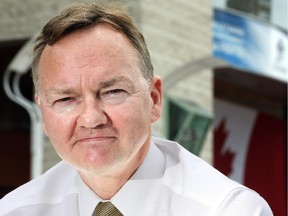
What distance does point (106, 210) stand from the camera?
1808 millimetres

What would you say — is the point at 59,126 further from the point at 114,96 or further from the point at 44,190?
the point at 44,190

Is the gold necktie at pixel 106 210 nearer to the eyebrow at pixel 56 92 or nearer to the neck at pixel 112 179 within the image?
the neck at pixel 112 179

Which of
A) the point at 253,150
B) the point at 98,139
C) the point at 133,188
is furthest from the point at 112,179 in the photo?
the point at 253,150

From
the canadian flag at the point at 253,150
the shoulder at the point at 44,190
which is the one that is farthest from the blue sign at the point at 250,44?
the shoulder at the point at 44,190

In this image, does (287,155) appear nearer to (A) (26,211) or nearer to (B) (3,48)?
(B) (3,48)

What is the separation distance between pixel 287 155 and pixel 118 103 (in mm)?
12903

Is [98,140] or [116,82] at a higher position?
[116,82]

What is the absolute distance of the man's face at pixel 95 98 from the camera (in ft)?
5.52

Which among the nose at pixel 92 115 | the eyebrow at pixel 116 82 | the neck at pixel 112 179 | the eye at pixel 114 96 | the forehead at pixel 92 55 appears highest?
the forehead at pixel 92 55

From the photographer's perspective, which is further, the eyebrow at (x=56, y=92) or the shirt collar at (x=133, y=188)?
the shirt collar at (x=133, y=188)

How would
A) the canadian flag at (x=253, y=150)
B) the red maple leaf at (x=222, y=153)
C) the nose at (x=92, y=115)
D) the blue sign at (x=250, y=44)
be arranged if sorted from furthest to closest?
the canadian flag at (x=253, y=150)
the red maple leaf at (x=222, y=153)
the blue sign at (x=250, y=44)
the nose at (x=92, y=115)

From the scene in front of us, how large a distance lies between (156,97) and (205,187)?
0.26 m

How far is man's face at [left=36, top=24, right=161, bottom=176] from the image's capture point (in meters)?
1.68

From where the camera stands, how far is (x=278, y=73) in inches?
473
